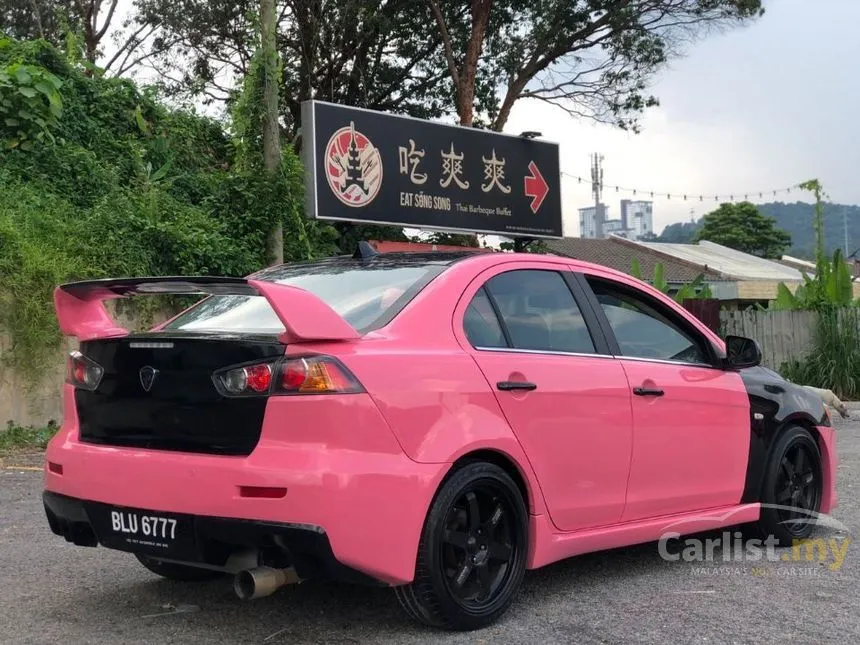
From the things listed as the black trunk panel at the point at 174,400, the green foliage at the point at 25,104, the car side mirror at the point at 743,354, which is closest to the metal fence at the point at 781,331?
the green foliage at the point at 25,104

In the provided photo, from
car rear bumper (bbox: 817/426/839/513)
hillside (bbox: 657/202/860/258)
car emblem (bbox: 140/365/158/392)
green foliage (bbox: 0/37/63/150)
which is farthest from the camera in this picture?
hillside (bbox: 657/202/860/258)

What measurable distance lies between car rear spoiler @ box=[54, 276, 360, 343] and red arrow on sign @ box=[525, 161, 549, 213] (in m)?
13.6

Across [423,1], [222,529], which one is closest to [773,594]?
[222,529]

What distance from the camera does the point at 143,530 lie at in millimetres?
3693

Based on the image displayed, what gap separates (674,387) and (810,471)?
1.50m

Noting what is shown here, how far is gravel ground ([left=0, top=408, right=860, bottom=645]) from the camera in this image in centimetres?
389

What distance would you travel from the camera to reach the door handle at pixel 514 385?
4059mm

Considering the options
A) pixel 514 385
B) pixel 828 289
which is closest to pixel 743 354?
pixel 514 385

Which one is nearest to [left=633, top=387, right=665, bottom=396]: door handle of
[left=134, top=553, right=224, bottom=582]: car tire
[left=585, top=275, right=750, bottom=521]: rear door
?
[left=585, top=275, right=750, bottom=521]: rear door

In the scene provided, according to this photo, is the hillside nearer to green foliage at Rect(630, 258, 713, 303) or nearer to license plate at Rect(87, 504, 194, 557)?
green foliage at Rect(630, 258, 713, 303)

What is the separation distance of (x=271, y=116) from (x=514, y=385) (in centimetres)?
1018

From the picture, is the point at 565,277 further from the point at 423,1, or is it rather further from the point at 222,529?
the point at 423,1
